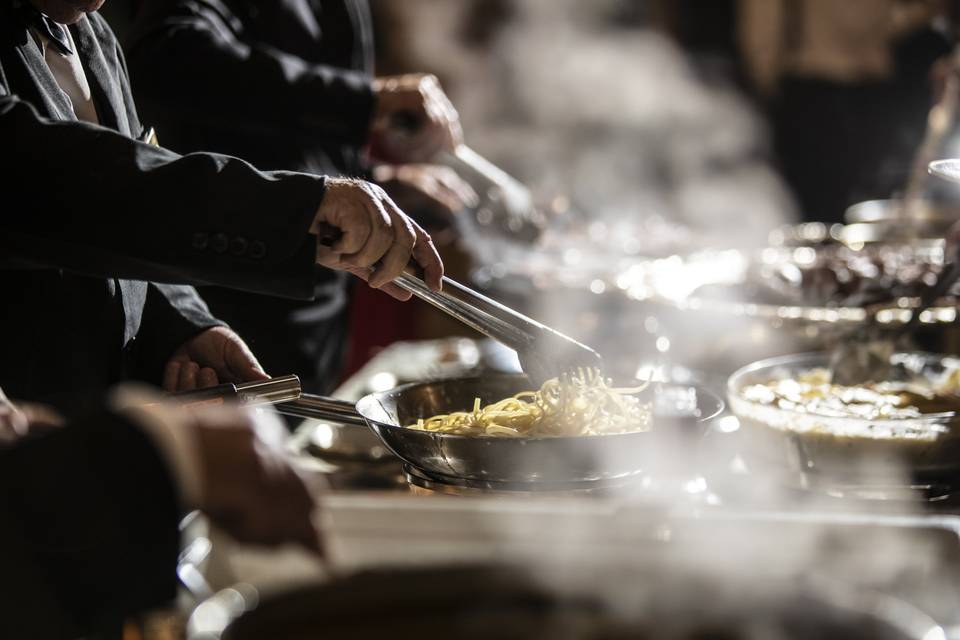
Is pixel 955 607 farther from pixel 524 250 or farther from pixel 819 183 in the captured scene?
pixel 819 183

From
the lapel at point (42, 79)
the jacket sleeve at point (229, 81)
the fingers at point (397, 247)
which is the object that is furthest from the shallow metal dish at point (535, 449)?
the jacket sleeve at point (229, 81)

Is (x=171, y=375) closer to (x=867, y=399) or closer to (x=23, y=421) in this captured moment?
(x=23, y=421)

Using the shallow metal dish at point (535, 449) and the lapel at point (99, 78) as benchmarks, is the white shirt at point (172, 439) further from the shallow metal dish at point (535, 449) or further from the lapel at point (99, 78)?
the lapel at point (99, 78)

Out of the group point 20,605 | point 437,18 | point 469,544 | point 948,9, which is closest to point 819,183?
point 948,9

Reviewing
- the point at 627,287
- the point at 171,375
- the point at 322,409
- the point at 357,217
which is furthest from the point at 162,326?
the point at 627,287

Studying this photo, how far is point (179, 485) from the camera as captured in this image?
34.2 inches

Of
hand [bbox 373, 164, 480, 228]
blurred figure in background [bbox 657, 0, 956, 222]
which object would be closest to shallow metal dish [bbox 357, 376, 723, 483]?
hand [bbox 373, 164, 480, 228]

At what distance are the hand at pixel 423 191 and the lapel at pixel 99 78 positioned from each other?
1065mm

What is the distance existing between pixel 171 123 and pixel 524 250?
136cm

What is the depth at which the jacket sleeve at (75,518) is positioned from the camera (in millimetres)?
851

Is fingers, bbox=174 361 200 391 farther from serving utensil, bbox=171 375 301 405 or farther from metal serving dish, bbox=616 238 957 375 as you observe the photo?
metal serving dish, bbox=616 238 957 375

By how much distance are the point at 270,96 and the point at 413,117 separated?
1.22ft

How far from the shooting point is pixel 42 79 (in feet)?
4.94

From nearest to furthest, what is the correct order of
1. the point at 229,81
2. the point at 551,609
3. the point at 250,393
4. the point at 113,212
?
the point at 551,609, the point at 113,212, the point at 250,393, the point at 229,81
